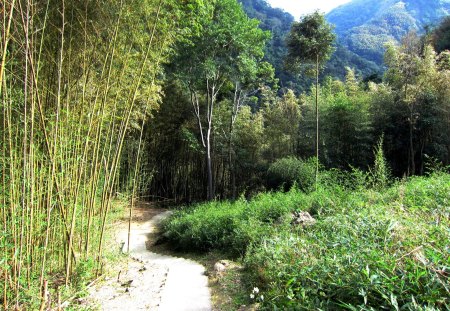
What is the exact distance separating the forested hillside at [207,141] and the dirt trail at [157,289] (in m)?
0.25

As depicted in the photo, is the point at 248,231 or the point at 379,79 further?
the point at 379,79

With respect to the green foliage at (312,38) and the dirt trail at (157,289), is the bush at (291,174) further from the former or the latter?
the dirt trail at (157,289)

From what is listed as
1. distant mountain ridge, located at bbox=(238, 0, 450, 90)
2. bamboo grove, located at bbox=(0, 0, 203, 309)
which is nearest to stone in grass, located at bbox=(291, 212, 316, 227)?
bamboo grove, located at bbox=(0, 0, 203, 309)

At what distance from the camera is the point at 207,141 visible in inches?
327

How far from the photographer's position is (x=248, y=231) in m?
3.77

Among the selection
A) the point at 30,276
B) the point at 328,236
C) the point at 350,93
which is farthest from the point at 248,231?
the point at 350,93

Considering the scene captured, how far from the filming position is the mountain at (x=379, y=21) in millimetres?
21078

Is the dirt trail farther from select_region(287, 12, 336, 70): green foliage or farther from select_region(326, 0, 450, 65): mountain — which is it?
select_region(326, 0, 450, 65): mountain

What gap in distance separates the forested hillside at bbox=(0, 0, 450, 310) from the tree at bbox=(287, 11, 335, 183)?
0.12ft

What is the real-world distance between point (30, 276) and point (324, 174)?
4885 millimetres

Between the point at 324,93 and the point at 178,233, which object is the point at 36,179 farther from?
the point at 324,93

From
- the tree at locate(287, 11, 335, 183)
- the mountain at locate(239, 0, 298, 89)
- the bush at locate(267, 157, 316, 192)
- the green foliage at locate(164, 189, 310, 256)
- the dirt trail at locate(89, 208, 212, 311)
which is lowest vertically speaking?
the dirt trail at locate(89, 208, 212, 311)

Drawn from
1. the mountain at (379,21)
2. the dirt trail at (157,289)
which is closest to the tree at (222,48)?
the dirt trail at (157,289)

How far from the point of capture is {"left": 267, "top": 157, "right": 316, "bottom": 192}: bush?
21.0 feet
